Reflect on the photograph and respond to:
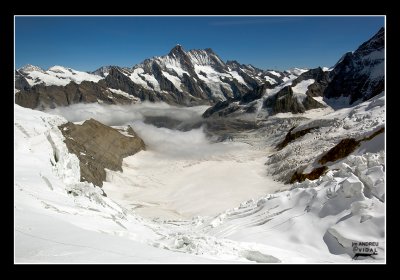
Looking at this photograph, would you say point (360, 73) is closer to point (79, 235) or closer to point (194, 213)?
point (194, 213)

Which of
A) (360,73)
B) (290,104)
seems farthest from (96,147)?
(360,73)

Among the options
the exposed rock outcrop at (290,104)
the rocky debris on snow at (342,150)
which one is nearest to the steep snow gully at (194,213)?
the rocky debris on snow at (342,150)

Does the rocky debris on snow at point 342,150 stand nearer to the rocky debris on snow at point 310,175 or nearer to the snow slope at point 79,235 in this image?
the rocky debris on snow at point 310,175

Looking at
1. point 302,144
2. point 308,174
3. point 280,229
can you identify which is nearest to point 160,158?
point 302,144

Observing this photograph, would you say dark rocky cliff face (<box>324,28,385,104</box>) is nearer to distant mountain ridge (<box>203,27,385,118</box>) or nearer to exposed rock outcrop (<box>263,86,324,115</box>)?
distant mountain ridge (<box>203,27,385,118</box>)

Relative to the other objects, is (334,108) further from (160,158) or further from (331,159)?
(331,159)

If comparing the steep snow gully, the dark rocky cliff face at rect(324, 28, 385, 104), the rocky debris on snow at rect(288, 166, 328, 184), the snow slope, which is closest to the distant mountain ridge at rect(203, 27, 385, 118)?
the dark rocky cliff face at rect(324, 28, 385, 104)
